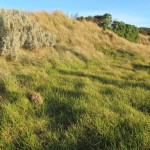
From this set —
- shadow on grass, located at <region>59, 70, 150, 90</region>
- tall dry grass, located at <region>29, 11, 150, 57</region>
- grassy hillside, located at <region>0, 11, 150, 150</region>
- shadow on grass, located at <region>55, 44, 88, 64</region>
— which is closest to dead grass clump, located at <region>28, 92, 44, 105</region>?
grassy hillside, located at <region>0, 11, 150, 150</region>

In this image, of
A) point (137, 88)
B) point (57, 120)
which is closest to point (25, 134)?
point (57, 120)

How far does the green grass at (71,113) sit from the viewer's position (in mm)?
4688

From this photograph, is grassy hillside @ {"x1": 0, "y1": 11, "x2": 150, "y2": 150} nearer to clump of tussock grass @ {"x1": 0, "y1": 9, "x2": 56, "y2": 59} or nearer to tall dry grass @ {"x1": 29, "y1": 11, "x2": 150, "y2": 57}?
clump of tussock grass @ {"x1": 0, "y1": 9, "x2": 56, "y2": 59}

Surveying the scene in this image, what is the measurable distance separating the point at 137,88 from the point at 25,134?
3771 mm

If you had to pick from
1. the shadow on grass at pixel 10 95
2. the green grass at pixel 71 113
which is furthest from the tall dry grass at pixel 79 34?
the shadow on grass at pixel 10 95

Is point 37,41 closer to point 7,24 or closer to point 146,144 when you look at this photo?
point 7,24

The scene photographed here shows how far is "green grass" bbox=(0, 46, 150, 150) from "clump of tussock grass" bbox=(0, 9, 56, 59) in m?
0.78

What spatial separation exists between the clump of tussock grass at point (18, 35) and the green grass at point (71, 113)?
0.78 meters

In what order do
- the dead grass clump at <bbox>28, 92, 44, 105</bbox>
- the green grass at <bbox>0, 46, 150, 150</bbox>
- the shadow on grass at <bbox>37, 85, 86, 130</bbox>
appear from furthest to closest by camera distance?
the dead grass clump at <bbox>28, 92, 44, 105</bbox>, the shadow on grass at <bbox>37, 85, 86, 130</bbox>, the green grass at <bbox>0, 46, 150, 150</bbox>

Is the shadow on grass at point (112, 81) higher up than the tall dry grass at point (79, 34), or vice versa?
the tall dry grass at point (79, 34)

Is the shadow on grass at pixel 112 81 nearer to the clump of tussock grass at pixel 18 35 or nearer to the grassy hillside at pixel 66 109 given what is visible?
the grassy hillside at pixel 66 109

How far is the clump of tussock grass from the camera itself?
9.73 m

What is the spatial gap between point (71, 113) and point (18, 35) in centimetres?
554

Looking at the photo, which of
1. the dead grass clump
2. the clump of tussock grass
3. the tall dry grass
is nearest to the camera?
the dead grass clump
